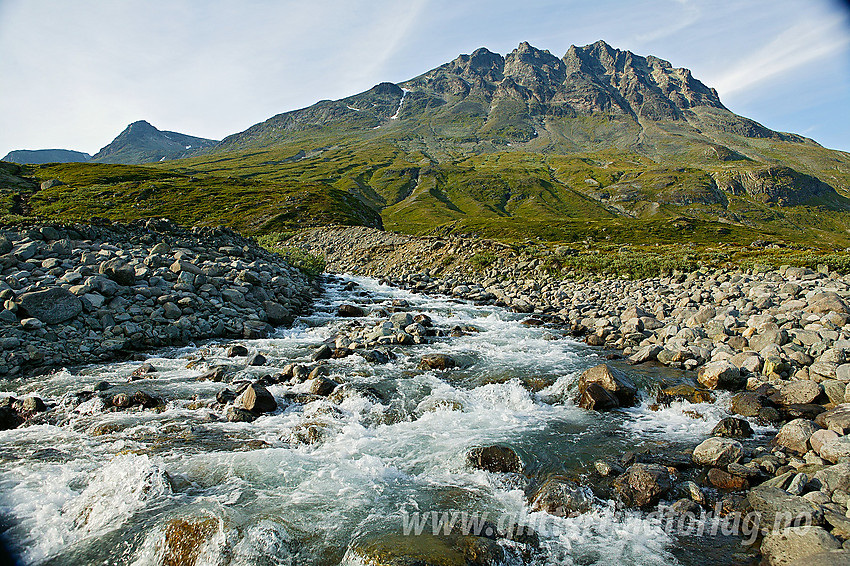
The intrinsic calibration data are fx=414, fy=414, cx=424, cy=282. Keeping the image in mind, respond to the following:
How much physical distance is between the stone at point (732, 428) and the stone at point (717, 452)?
1.30 m

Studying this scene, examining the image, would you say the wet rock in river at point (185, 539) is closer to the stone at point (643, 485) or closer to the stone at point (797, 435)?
the stone at point (643, 485)

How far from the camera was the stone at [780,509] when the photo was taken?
6910mm

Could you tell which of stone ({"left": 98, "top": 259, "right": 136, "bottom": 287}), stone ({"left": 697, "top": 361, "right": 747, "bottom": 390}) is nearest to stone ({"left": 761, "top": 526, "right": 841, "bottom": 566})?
stone ({"left": 697, "top": 361, "right": 747, "bottom": 390})

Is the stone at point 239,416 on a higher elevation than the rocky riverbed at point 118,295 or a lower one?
lower

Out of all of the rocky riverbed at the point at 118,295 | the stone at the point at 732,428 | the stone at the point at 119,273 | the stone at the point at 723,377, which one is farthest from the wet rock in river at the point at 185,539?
the stone at the point at 119,273

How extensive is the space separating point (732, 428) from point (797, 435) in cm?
135

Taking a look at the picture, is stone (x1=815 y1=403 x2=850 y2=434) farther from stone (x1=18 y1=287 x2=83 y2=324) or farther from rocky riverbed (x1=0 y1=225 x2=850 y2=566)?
stone (x1=18 y1=287 x2=83 y2=324)

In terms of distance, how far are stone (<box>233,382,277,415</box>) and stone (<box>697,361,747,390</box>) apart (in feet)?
45.5

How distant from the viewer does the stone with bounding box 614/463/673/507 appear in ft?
26.5

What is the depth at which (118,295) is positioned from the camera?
60.5 ft

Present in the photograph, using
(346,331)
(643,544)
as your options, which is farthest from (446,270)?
(643,544)

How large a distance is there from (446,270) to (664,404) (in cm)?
3121

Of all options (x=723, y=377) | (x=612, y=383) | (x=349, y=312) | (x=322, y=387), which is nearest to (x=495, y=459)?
(x=612, y=383)

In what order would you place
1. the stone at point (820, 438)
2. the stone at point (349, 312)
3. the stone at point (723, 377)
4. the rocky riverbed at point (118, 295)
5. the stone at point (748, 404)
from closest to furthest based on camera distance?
1. the stone at point (820, 438)
2. the stone at point (748, 404)
3. the stone at point (723, 377)
4. the rocky riverbed at point (118, 295)
5. the stone at point (349, 312)
